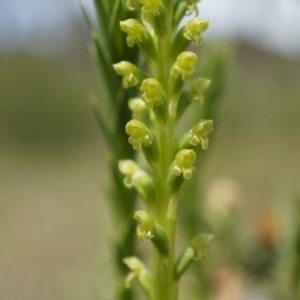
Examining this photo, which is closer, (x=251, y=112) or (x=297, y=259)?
(x=297, y=259)

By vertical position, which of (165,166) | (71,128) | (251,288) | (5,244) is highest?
(165,166)

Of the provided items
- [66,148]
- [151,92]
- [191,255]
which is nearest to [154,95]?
[151,92]

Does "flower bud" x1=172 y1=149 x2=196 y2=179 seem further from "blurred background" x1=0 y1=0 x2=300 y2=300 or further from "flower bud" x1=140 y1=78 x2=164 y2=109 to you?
"blurred background" x1=0 y1=0 x2=300 y2=300

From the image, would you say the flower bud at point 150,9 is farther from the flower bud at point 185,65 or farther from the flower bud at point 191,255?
the flower bud at point 191,255

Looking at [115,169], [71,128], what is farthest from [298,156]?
[115,169]

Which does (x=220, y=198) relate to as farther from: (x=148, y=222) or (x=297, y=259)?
(x=148, y=222)

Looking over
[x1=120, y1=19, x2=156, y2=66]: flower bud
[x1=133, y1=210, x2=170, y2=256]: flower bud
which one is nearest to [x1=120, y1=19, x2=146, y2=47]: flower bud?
[x1=120, y1=19, x2=156, y2=66]: flower bud

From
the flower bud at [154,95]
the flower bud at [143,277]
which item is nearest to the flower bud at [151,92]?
the flower bud at [154,95]
